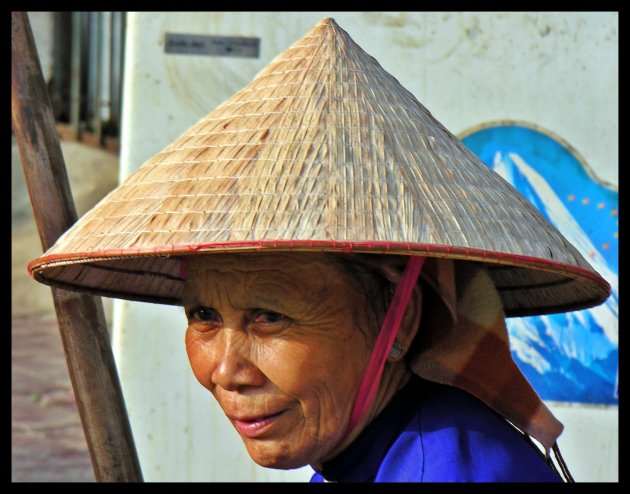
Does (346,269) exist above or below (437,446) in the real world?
above

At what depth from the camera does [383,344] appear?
1.88 m

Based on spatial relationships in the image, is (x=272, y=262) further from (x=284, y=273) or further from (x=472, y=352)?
(x=472, y=352)

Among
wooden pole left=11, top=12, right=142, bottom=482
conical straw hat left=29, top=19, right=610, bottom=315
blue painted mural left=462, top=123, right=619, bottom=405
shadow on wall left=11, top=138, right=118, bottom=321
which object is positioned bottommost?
shadow on wall left=11, top=138, right=118, bottom=321

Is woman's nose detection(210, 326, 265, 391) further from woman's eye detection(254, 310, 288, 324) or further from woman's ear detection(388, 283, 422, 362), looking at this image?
woman's ear detection(388, 283, 422, 362)

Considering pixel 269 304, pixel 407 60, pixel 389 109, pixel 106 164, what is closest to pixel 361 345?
pixel 269 304

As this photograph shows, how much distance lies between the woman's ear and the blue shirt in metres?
0.08

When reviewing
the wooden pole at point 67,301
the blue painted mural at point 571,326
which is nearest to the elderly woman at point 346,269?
the wooden pole at point 67,301

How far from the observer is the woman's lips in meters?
1.86

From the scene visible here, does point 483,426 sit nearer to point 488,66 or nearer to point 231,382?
A: point 231,382

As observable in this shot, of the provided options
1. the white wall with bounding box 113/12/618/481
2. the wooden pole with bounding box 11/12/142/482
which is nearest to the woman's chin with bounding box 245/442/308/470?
the wooden pole with bounding box 11/12/142/482

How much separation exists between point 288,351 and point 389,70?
218cm

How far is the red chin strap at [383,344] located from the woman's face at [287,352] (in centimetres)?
2

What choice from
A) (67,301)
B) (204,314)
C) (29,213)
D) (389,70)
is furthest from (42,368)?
(204,314)

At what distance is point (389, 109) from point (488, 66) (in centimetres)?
203
